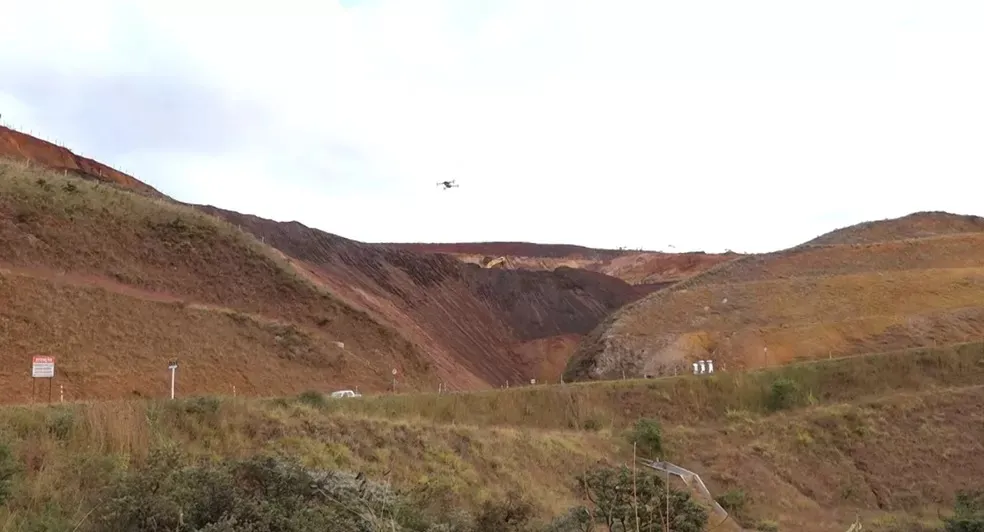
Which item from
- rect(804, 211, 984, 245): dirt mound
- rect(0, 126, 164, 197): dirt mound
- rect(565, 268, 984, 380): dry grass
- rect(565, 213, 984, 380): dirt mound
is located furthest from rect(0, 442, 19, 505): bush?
rect(804, 211, 984, 245): dirt mound

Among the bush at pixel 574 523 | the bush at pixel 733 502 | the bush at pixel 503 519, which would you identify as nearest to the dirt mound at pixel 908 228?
the bush at pixel 733 502

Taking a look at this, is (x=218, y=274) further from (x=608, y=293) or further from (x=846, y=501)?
(x=608, y=293)

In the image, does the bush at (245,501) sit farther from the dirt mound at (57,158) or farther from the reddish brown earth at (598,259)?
the reddish brown earth at (598,259)

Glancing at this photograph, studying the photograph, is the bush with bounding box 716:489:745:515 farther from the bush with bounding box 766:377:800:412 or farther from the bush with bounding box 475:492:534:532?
the bush with bounding box 475:492:534:532

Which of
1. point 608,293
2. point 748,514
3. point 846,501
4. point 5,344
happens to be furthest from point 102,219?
point 608,293

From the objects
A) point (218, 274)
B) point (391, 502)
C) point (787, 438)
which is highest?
point (218, 274)

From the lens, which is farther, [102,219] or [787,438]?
[102,219]

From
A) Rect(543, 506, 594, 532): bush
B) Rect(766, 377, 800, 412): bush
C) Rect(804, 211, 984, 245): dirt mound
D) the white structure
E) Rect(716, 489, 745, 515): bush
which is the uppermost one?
Rect(804, 211, 984, 245): dirt mound
